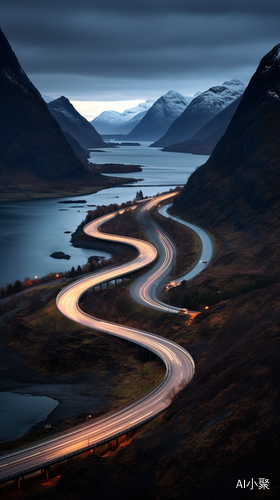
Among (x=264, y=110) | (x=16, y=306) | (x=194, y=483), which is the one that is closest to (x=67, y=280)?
(x=16, y=306)

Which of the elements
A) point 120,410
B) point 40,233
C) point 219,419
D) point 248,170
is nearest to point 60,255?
point 40,233

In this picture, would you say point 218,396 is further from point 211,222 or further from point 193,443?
point 211,222

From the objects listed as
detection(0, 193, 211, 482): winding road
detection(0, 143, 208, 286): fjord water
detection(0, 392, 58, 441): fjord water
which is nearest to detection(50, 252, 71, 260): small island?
detection(0, 143, 208, 286): fjord water

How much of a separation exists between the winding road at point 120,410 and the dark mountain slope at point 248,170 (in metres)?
27.4

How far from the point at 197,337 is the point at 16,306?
26.4 metres

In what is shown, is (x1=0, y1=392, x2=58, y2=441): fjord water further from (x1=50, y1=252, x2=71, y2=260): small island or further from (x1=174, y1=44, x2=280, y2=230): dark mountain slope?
(x1=174, y1=44, x2=280, y2=230): dark mountain slope

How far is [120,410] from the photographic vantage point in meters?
35.1

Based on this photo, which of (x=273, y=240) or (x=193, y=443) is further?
(x=273, y=240)

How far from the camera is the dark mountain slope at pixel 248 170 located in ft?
307

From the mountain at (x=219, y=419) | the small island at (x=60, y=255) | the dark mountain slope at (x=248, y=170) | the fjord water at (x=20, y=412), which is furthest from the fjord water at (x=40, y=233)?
the fjord water at (x=20, y=412)

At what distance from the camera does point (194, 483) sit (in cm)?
2323

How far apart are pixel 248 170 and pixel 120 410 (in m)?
77.3

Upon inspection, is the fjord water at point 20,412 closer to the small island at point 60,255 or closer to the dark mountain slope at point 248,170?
the small island at point 60,255

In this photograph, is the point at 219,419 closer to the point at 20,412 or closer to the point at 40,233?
the point at 20,412
